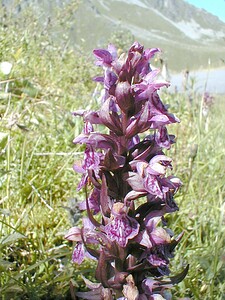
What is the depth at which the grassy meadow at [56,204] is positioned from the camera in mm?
1931

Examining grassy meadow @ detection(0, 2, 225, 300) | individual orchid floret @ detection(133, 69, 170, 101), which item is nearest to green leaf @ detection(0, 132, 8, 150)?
grassy meadow @ detection(0, 2, 225, 300)

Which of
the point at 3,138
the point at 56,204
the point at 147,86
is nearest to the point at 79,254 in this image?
the point at 147,86

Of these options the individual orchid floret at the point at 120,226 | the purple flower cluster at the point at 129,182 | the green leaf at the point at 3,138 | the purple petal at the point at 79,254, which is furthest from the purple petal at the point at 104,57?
the green leaf at the point at 3,138

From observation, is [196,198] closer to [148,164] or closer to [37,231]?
[37,231]

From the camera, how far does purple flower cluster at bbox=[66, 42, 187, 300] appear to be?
1220 mm

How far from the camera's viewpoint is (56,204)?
2.67 m

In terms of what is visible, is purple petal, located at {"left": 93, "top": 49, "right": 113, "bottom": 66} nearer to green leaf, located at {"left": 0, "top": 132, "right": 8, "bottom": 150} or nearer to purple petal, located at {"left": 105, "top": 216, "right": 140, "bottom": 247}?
purple petal, located at {"left": 105, "top": 216, "right": 140, "bottom": 247}

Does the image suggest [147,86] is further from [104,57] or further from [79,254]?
[79,254]

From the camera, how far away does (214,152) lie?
11.2ft

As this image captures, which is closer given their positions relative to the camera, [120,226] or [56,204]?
[120,226]

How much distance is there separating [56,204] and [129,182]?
58.9 inches

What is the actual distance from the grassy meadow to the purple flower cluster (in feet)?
0.49

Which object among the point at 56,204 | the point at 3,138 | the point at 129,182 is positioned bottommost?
the point at 56,204

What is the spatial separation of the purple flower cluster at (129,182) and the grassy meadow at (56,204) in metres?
0.15
